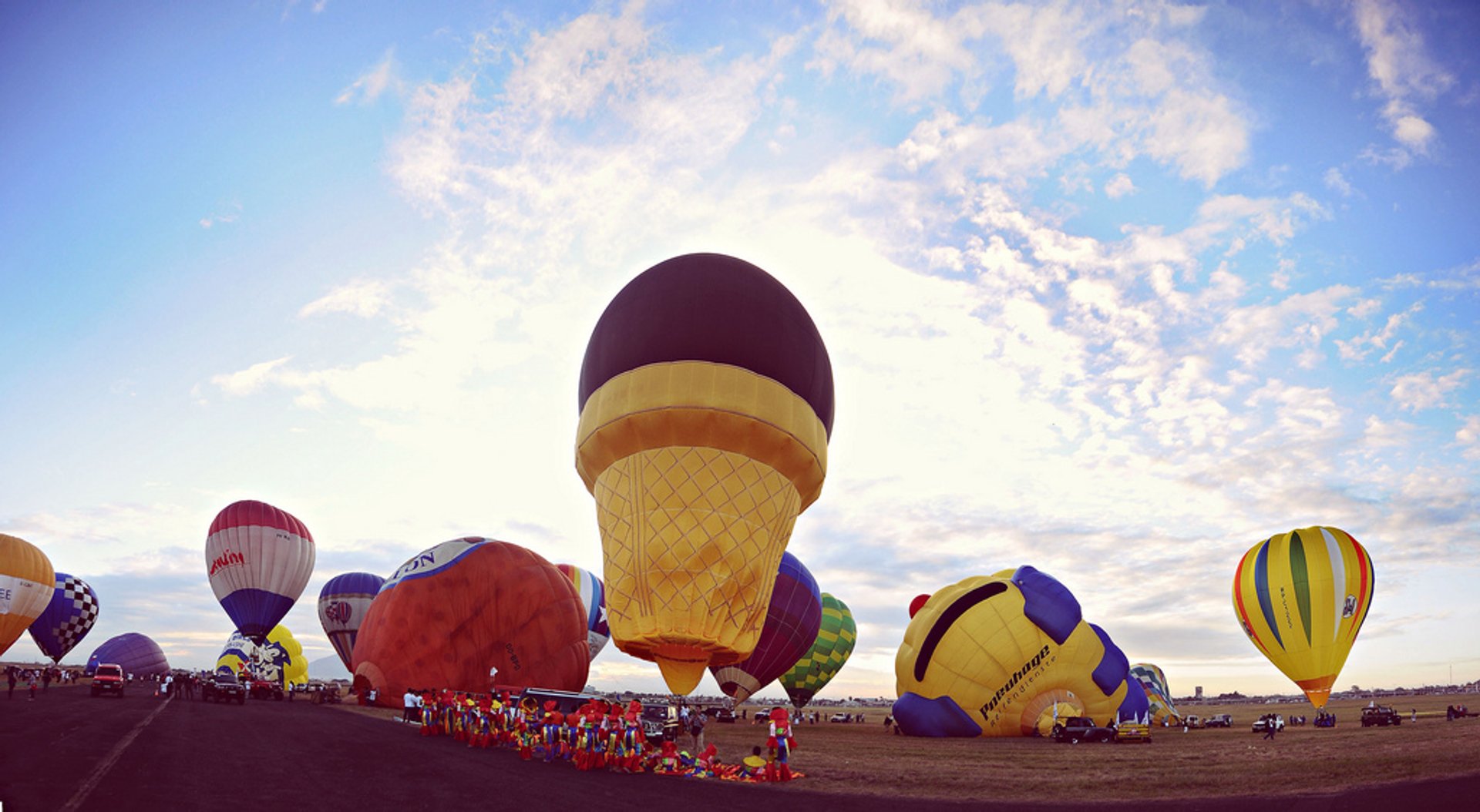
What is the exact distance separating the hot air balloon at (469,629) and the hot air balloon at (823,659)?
15823 millimetres

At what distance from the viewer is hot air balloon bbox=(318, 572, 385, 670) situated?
48.4 meters

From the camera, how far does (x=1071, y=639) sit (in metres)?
28.4

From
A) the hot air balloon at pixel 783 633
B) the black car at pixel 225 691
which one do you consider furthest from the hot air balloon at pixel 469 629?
the black car at pixel 225 691

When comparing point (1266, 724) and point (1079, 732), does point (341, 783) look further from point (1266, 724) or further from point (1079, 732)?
point (1266, 724)

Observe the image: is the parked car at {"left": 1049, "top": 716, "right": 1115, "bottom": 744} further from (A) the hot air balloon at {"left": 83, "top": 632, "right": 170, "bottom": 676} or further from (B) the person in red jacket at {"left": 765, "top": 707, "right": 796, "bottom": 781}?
(A) the hot air balloon at {"left": 83, "top": 632, "right": 170, "bottom": 676}

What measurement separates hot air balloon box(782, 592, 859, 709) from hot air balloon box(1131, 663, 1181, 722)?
562 inches

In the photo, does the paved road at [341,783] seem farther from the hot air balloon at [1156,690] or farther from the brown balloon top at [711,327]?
the hot air balloon at [1156,690]

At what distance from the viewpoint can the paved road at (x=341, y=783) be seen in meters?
10.3

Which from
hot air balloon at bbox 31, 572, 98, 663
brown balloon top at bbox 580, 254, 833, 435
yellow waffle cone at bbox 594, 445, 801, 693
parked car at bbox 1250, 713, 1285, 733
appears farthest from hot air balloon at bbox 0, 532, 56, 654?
parked car at bbox 1250, 713, 1285, 733

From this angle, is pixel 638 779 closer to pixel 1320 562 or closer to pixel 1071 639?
pixel 1071 639

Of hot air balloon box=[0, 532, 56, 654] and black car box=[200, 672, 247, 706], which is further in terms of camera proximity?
hot air balloon box=[0, 532, 56, 654]

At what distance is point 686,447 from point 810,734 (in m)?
20.6

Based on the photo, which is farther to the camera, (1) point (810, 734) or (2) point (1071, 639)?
(1) point (810, 734)

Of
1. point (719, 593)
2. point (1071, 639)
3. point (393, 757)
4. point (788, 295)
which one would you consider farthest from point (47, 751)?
point (1071, 639)
